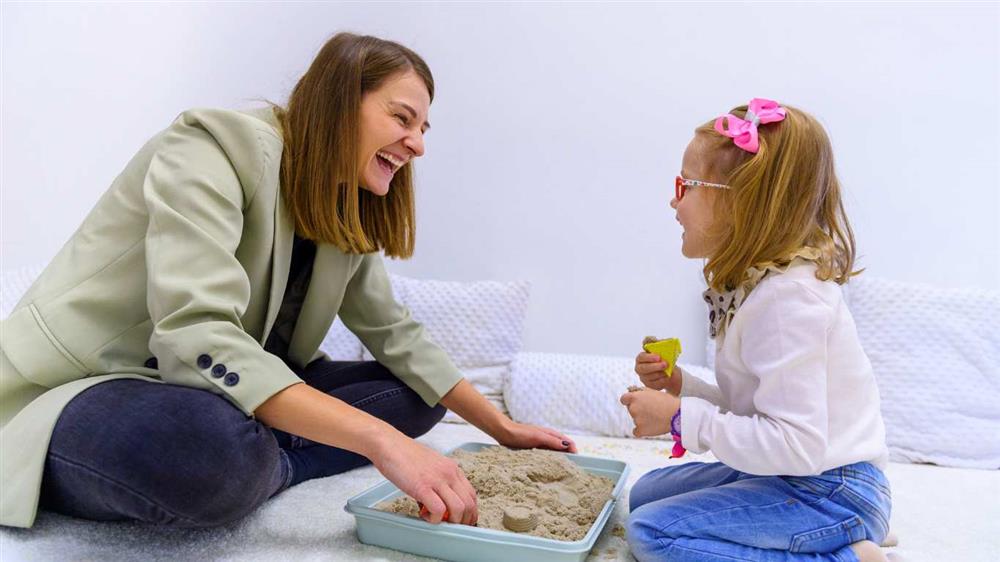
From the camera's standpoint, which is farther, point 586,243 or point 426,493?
point 586,243

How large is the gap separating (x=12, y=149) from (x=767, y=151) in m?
2.35

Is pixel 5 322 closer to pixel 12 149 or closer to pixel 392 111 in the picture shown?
pixel 392 111

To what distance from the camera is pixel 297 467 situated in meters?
1.54

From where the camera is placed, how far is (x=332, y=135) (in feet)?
4.48

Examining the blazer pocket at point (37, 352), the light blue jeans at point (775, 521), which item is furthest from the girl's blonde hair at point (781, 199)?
the blazer pocket at point (37, 352)

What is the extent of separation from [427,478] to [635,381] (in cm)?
127

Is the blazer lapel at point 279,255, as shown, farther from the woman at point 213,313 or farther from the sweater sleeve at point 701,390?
the sweater sleeve at point 701,390

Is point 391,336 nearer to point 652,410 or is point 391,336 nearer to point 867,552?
point 652,410

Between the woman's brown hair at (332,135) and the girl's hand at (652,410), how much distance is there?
582mm

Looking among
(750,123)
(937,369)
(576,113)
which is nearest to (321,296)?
(750,123)

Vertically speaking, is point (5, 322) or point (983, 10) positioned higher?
point (983, 10)

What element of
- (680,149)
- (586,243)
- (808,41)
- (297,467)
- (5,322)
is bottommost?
(297,467)

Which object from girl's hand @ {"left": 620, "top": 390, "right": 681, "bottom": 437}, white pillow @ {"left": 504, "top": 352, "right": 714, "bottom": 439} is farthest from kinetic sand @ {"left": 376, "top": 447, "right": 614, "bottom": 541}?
white pillow @ {"left": 504, "top": 352, "right": 714, "bottom": 439}

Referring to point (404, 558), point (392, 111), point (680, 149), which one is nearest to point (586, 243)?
point (680, 149)
